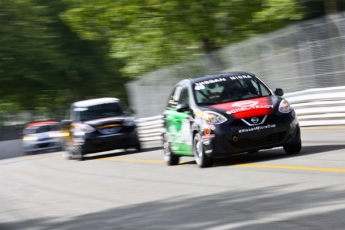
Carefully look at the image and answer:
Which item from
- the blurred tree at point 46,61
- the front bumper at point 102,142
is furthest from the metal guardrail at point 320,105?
the blurred tree at point 46,61

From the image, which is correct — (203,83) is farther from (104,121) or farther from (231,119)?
(104,121)

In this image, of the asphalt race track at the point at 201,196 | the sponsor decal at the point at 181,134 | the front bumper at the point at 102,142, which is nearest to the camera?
the asphalt race track at the point at 201,196

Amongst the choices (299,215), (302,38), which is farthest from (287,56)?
(299,215)

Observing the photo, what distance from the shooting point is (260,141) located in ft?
43.7

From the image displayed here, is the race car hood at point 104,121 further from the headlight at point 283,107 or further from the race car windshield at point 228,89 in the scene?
the headlight at point 283,107

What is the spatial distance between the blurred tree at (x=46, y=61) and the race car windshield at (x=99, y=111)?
28520 millimetres

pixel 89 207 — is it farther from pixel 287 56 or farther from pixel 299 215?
pixel 287 56

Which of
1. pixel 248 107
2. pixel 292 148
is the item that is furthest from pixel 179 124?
pixel 292 148

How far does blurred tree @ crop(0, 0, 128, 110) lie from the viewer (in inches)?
2073

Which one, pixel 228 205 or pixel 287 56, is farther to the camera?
pixel 287 56

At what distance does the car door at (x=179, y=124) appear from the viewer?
14401 millimetres

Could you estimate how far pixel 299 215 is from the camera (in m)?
7.64

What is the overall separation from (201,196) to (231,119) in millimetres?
3158

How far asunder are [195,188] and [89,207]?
135 centimetres
